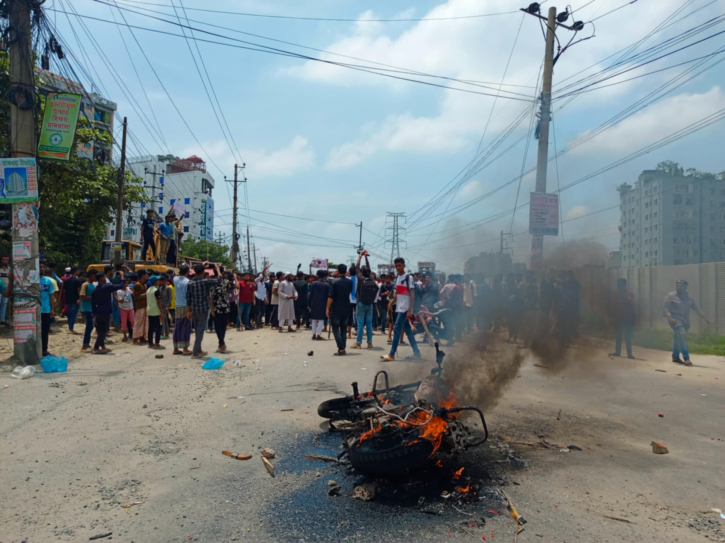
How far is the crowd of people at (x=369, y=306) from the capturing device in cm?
950

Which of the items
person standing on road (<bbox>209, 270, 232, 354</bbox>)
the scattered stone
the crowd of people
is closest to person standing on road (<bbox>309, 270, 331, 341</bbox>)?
the crowd of people

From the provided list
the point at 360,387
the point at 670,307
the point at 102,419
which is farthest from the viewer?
the point at 670,307

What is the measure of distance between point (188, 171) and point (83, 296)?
9365 cm

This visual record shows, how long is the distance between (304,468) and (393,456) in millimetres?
984

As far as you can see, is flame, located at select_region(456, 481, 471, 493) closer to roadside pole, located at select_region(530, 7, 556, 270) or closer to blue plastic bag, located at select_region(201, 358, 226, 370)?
blue plastic bag, located at select_region(201, 358, 226, 370)

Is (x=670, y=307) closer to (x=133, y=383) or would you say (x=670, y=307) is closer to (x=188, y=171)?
(x=133, y=383)

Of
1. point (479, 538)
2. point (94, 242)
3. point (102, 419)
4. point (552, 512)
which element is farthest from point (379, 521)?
point (94, 242)

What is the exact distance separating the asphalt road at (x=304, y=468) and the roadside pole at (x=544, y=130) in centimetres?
518

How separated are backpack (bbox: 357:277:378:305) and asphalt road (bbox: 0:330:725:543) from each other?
3326 mm

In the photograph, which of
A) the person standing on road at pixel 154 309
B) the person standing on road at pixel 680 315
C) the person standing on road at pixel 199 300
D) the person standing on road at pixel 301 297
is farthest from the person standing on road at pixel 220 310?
the person standing on road at pixel 680 315

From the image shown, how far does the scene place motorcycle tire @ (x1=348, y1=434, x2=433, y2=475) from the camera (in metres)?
3.86

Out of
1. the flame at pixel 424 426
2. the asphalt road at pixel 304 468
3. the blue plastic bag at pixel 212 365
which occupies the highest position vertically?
the flame at pixel 424 426

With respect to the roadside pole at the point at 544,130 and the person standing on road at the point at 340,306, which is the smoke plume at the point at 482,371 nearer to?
the person standing on road at the point at 340,306

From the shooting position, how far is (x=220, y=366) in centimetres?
909
